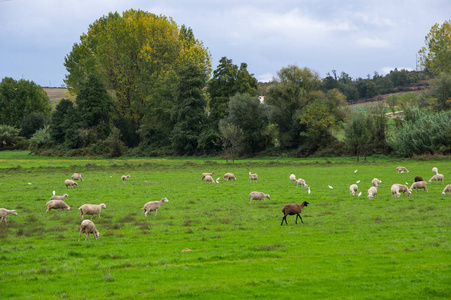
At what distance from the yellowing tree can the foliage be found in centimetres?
5073

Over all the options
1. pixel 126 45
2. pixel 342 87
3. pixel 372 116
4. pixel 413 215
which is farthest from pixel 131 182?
pixel 342 87

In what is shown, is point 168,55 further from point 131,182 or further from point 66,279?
point 66,279

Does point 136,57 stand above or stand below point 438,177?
above

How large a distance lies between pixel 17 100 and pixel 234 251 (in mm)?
147405

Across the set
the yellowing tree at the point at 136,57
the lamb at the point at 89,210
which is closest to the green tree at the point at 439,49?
the yellowing tree at the point at 136,57

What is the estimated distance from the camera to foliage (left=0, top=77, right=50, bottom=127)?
464 feet

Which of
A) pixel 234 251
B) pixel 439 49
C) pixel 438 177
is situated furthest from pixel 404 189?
pixel 439 49

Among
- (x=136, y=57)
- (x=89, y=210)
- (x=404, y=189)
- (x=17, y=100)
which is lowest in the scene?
(x=404, y=189)

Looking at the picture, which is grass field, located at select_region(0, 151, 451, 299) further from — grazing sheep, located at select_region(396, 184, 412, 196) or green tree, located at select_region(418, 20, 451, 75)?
green tree, located at select_region(418, 20, 451, 75)

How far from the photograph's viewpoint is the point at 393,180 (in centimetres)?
4084

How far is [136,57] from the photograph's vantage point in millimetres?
98625

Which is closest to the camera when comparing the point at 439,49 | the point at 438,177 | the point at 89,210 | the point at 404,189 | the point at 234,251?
the point at 234,251

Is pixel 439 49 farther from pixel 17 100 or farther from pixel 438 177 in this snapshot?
pixel 17 100

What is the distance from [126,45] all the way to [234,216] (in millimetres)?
79861
